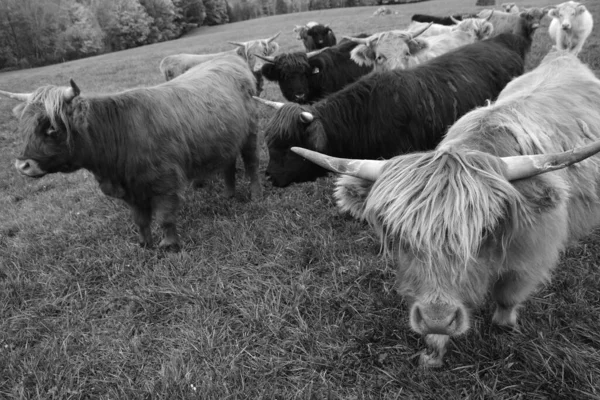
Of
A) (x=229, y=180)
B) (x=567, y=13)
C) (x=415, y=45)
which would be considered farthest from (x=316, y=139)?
(x=567, y=13)

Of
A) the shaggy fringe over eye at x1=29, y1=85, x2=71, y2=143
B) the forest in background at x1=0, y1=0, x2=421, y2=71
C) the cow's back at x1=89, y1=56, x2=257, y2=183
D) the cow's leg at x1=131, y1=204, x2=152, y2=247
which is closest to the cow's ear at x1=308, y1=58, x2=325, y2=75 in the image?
the cow's back at x1=89, y1=56, x2=257, y2=183

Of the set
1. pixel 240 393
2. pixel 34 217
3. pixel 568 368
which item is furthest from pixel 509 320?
pixel 34 217

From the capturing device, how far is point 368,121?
183 inches

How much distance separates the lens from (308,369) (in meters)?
2.90

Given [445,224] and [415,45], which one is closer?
[445,224]

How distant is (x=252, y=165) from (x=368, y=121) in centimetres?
192

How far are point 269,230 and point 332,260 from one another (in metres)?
1.02

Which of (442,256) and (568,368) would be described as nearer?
(442,256)

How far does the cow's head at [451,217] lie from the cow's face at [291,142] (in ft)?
7.99

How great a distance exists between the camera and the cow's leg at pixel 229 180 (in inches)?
220

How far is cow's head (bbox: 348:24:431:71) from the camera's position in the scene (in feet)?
24.7

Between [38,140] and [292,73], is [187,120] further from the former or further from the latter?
[292,73]

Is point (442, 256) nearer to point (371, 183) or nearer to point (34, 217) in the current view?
point (371, 183)

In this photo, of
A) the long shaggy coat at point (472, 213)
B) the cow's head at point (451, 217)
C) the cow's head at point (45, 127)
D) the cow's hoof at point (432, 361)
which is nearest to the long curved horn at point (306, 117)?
the long shaggy coat at point (472, 213)
